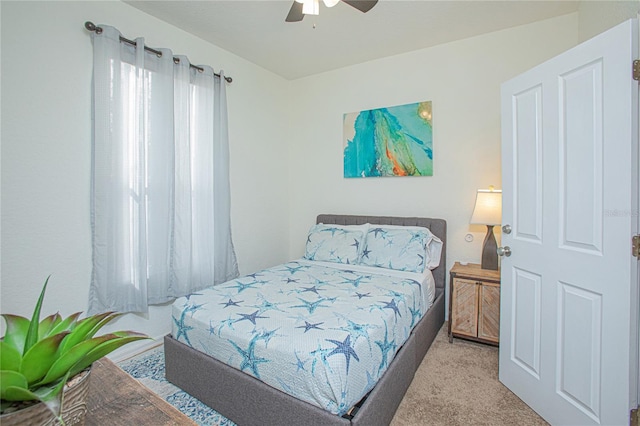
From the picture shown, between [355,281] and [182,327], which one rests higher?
[355,281]

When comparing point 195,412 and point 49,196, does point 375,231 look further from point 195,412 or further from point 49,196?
point 49,196

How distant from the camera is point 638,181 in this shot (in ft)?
4.45

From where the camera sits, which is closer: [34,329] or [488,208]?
[34,329]

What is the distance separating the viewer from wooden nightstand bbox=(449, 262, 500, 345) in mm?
2469

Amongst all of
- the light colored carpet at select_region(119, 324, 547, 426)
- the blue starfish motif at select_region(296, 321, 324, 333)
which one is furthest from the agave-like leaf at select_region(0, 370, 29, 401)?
the light colored carpet at select_region(119, 324, 547, 426)

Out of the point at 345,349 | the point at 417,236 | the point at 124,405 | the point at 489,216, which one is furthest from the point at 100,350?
the point at 489,216

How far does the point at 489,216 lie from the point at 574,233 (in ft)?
3.39

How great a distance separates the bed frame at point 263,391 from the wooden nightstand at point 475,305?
48 cm

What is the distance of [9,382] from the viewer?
541 mm

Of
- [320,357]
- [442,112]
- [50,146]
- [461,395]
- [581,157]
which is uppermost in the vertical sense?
[442,112]

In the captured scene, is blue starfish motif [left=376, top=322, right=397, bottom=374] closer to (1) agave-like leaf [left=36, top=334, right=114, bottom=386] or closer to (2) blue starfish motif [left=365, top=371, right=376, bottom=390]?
(2) blue starfish motif [left=365, top=371, right=376, bottom=390]

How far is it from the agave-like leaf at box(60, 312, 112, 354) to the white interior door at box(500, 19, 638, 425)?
197cm

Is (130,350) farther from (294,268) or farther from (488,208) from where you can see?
(488,208)

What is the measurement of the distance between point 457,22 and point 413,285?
2279mm
